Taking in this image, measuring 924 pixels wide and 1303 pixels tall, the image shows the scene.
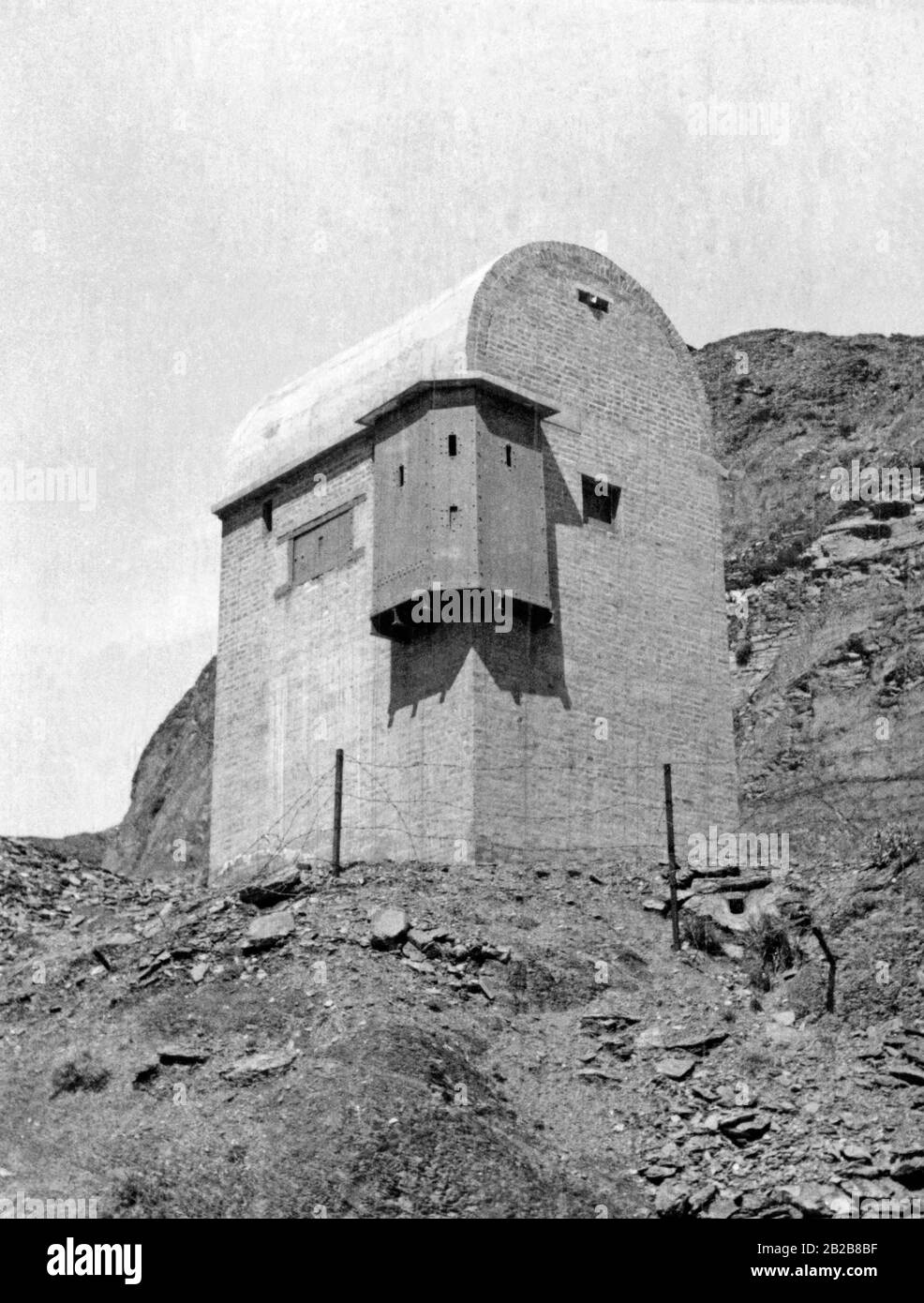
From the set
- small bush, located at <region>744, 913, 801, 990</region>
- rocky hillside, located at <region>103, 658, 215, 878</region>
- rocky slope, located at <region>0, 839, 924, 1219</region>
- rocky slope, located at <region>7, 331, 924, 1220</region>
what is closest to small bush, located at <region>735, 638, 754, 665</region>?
rocky hillside, located at <region>103, 658, 215, 878</region>

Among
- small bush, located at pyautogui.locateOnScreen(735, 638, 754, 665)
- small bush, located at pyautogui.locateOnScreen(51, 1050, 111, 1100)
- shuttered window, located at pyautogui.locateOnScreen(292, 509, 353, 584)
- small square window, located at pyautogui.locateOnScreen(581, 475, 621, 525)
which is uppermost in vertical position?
small bush, located at pyautogui.locateOnScreen(735, 638, 754, 665)

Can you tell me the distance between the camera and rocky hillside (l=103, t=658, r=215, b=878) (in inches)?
2116

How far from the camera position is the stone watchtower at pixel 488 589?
87.5 feet

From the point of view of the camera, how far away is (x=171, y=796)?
5744 cm

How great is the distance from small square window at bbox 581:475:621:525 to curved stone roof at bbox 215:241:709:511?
5.18 feet

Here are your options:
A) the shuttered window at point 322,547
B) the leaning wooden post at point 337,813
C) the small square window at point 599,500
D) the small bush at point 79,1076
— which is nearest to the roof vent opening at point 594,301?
the small square window at point 599,500

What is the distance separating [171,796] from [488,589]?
1278 inches

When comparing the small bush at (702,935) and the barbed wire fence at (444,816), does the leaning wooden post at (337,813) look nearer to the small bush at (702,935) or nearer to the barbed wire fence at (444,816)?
the barbed wire fence at (444,816)

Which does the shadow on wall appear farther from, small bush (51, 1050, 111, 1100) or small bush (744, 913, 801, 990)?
small bush (51, 1050, 111, 1100)

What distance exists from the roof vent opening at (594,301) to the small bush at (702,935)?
976 cm

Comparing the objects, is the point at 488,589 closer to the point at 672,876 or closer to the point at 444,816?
the point at 444,816

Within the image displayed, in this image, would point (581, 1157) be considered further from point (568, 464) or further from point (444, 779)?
point (568, 464)

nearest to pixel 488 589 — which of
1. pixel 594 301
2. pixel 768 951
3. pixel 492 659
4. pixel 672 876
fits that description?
pixel 492 659
